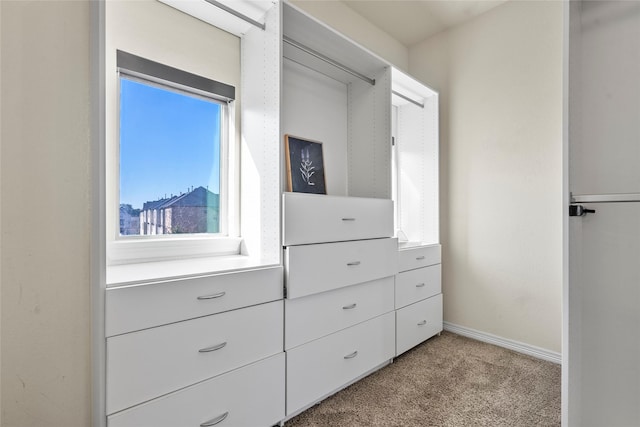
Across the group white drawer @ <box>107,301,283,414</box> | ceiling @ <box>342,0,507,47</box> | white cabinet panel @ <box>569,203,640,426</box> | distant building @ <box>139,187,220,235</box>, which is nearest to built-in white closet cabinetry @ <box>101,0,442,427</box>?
white drawer @ <box>107,301,283,414</box>

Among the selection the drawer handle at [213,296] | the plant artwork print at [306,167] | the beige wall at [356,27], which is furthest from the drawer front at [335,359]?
the beige wall at [356,27]

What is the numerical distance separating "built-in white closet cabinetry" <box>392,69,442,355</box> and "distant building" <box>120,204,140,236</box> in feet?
5.46

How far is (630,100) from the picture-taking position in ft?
4.11

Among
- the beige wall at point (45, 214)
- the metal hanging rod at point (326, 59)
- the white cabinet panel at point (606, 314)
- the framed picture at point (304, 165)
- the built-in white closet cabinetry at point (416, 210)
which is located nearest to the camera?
the beige wall at point (45, 214)

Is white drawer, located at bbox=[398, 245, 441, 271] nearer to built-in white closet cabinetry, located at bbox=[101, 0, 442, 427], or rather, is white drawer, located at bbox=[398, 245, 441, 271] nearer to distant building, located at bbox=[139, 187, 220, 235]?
built-in white closet cabinetry, located at bbox=[101, 0, 442, 427]

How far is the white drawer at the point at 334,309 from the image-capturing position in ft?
5.27

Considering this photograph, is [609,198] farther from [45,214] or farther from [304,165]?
[45,214]

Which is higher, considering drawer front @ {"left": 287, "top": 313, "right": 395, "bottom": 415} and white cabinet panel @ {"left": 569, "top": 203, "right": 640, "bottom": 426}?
white cabinet panel @ {"left": 569, "top": 203, "right": 640, "bottom": 426}

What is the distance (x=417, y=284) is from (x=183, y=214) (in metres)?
1.74

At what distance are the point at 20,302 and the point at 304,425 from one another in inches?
49.9

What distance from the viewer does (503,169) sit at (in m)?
2.48

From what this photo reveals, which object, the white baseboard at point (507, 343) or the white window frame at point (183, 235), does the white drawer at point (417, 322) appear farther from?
the white window frame at point (183, 235)

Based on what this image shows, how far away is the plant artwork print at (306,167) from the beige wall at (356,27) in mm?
927

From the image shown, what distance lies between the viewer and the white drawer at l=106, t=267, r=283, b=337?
1.10m
